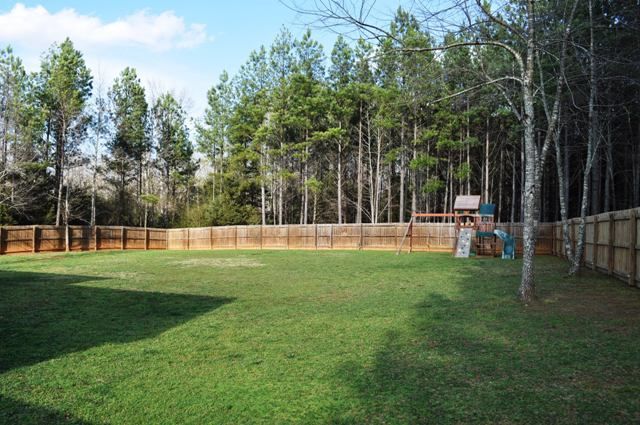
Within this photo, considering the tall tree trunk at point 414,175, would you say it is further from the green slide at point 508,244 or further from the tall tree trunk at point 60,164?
the tall tree trunk at point 60,164

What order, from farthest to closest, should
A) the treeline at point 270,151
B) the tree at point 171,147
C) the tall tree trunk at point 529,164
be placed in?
the tree at point 171,147, the treeline at point 270,151, the tall tree trunk at point 529,164

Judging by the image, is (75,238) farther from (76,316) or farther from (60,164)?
(76,316)

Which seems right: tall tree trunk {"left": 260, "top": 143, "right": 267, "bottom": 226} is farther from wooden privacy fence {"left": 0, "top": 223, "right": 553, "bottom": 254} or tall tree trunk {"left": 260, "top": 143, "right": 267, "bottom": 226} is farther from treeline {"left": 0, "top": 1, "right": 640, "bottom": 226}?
wooden privacy fence {"left": 0, "top": 223, "right": 553, "bottom": 254}

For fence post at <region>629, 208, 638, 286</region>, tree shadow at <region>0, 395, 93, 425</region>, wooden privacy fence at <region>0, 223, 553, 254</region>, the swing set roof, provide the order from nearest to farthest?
tree shadow at <region>0, 395, 93, 425</region> → fence post at <region>629, 208, 638, 286</region> → the swing set roof → wooden privacy fence at <region>0, 223, 553, 254</region>

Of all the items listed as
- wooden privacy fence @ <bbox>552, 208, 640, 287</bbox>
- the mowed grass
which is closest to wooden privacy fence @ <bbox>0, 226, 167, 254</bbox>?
the mowed grass

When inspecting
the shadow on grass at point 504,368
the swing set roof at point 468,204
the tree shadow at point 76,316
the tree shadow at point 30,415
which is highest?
the swing set roof at point 468,204

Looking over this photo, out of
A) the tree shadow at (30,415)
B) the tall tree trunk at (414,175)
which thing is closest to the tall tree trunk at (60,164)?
the tall tree trunk at (414,175)

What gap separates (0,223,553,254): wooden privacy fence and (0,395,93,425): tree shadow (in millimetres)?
20273

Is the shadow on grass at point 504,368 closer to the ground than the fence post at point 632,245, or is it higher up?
closer to the ground

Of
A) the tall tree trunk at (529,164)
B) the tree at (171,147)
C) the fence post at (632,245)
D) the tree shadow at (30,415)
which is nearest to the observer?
the tree shadow at (30,415)

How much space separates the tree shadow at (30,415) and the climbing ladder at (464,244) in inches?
658

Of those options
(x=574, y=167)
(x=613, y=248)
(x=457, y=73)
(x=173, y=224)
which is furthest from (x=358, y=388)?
(x=173, y=224)

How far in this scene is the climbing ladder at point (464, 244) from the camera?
61.5 ft

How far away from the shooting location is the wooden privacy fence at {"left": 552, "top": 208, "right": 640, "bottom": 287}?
8.44 m
